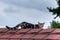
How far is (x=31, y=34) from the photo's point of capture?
4809mm

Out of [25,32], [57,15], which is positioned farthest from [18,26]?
[57,15]

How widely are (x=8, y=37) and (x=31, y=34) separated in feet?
1.84

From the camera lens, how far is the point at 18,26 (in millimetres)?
5172

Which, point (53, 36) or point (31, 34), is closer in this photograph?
point (53, 36)

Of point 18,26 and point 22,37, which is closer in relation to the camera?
point 22,37

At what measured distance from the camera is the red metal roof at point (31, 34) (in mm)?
4531

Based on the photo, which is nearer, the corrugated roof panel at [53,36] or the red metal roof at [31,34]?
the corrugated roof panel at [53,36]

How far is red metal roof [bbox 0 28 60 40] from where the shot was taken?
4531 mm

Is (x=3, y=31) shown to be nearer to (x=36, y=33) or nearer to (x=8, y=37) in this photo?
(x=8, y=37)

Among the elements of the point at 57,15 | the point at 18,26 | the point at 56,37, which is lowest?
the point at 56,37

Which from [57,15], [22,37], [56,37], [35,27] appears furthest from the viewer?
[57,15]

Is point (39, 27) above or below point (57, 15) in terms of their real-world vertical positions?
below

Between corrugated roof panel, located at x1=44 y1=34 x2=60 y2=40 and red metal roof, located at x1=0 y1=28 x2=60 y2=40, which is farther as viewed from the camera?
red metal roof, located at x1=0 y1=28 x2=60 y2=40

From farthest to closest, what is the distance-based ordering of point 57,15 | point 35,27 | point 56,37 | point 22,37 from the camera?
point 57,15 < point 35,27 < point 22,37 < point 56,37
